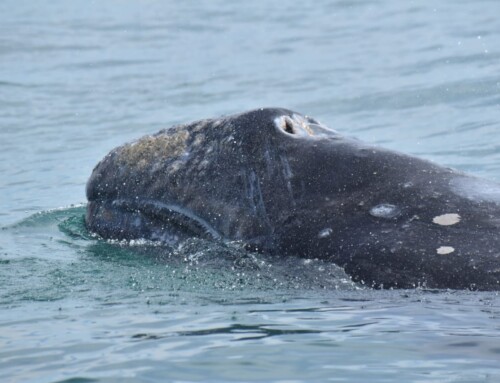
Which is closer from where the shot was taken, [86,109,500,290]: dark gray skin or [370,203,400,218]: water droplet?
[86,109,500,290]: dark gray skin

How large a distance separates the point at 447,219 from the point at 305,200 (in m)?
0.88

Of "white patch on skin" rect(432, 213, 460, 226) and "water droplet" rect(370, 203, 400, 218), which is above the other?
"water droplet" rect(370, 203, 400, 218)

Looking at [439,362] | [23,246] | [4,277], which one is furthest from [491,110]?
[439,362]

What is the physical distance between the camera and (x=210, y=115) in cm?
1566

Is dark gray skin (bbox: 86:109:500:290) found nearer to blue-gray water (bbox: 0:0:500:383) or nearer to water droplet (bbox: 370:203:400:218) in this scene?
water droplet (bbox: 370:203:400:218)

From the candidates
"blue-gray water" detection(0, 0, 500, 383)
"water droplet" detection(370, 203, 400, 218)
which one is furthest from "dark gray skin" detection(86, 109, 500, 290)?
"blue-gray water" detection(0, 0, 500, 383)

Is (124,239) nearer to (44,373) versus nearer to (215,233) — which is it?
(215,233)

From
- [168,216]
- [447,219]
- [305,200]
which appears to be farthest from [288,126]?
[447,219]

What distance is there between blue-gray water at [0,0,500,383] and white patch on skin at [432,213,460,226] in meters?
0.43

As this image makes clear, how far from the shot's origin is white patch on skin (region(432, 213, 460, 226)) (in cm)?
673

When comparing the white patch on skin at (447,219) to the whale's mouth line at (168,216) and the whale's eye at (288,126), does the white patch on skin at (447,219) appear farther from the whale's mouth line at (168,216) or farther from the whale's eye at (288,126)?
the whale's mouth line at (168,216)

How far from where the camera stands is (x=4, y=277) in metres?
7.79

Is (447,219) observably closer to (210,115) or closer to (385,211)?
(385,211)

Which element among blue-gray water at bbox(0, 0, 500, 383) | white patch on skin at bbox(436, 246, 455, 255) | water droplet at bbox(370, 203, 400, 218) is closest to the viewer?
blue-gray water at bbox(0, 0, 500, 383)
